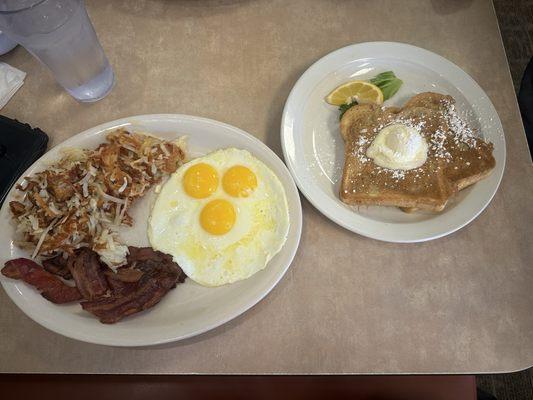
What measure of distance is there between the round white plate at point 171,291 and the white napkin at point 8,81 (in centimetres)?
61

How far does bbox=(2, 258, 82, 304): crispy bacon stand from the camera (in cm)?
188

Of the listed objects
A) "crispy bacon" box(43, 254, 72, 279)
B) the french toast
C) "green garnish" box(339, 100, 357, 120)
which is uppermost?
"crispy bacon" box(43, 254, 72, 279)

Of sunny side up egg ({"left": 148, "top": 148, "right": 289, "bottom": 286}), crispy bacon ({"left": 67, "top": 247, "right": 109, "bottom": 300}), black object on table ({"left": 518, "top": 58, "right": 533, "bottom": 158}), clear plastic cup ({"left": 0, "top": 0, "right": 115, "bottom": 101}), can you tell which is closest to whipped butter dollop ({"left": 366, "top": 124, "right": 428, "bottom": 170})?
sunny side up egg ({"left": 148, "top": 148, "right": 289, "bottom": 286})

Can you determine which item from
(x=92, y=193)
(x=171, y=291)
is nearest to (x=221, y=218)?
(x=171, y=291)

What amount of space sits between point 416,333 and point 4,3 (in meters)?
2.35

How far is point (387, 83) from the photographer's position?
2.37 meters

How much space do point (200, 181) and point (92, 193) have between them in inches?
21.0

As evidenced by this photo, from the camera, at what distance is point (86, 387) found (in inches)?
78.4

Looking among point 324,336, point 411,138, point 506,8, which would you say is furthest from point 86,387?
point 506,8

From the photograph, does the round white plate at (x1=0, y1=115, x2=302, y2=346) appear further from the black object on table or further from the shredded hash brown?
the black object on table

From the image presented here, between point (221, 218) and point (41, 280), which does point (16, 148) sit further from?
point (221, 218)

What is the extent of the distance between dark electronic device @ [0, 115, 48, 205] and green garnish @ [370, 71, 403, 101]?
1808 millimetres

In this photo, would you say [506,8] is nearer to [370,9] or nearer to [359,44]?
[370,9]

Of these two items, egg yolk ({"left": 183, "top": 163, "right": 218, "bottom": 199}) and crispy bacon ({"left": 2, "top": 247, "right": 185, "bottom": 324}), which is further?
egg yolk ({"left": 183, "top": 163, "right": 218, "bottom": 199})
